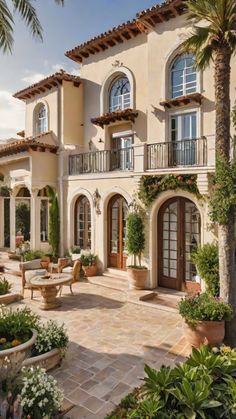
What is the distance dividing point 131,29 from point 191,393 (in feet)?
49.5

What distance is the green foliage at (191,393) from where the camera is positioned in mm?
4031

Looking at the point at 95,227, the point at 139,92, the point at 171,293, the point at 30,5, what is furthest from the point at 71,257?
the point at 30,5

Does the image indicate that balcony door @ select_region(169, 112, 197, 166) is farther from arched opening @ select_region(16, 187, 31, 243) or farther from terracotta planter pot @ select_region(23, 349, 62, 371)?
arched opening @ select_region(16, 187, 31, 243)

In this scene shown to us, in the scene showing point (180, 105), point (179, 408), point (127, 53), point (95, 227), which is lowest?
point (179, 408)

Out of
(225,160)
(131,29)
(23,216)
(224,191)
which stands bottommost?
(23,216)

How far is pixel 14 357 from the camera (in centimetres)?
532

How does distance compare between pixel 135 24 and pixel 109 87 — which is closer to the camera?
pixel 135 24

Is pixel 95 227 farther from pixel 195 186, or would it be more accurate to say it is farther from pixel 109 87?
A: pixel 109 87

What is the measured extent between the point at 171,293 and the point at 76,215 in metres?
7.24

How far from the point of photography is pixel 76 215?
1631cm

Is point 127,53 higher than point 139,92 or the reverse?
higher

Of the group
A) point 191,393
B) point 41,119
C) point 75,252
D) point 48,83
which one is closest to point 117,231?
point 75,252

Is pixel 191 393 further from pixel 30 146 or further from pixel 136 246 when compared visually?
pixel 30 146

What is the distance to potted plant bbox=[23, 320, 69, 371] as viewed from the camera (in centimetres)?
638
